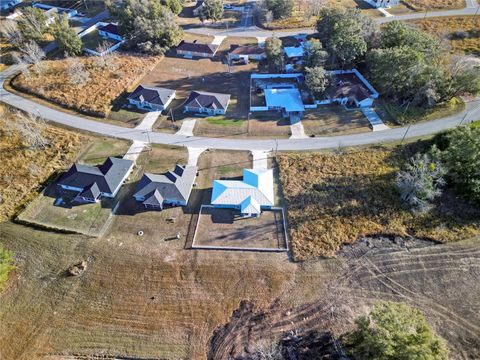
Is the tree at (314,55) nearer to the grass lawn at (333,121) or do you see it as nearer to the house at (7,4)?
the grass lawn at (333,121)

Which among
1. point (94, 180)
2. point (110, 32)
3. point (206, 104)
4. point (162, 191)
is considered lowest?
point (162, 191)

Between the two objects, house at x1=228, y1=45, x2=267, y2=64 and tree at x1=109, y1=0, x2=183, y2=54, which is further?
tree at x1=109, y1=0, x2=183, y2=54

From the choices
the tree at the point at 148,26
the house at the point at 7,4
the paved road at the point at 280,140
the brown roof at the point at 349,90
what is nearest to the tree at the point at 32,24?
the tree at the point at 148,26

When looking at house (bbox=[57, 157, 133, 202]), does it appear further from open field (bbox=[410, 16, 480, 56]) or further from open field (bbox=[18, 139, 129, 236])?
open field (bbox=[410, 16, 480, 56])

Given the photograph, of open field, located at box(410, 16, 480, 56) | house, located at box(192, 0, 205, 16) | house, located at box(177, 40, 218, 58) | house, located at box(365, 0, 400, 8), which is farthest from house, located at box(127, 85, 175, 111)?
house, located at box(365, 0, 400, 8)

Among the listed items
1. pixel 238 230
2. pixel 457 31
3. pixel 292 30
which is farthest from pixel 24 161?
pixel 457 31

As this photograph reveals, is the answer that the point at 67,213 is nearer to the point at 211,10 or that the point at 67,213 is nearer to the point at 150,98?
the point at 150,98
